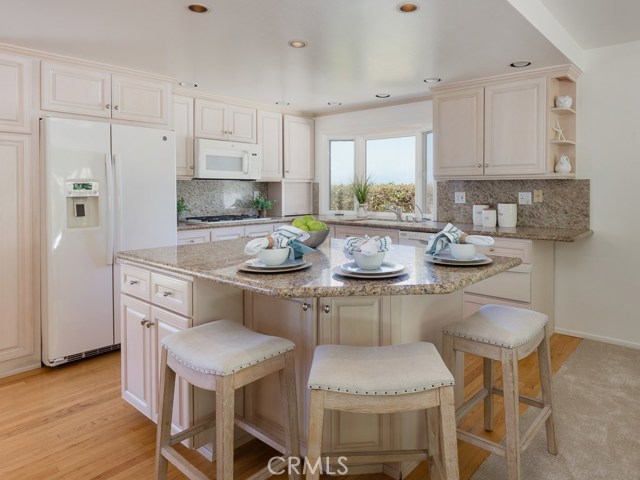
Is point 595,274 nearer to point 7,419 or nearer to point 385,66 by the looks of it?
point 385,66

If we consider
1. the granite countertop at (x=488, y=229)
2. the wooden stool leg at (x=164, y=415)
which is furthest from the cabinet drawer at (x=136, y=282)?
the granite countertop at (x=488, y=229)

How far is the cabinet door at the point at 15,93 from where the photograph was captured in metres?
2.83

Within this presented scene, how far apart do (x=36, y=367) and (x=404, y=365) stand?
2.82 metres

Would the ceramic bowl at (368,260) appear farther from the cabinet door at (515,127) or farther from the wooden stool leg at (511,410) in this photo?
the cabinet door at (515,127)

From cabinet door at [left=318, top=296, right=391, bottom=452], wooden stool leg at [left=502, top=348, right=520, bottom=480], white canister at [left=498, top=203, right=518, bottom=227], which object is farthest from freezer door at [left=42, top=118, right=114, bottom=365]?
white canister at [left=498, top=203, right=518, bottom=227]

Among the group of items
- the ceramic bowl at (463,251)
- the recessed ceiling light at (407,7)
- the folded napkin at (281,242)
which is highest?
the recessed ceiling light at (407,7)

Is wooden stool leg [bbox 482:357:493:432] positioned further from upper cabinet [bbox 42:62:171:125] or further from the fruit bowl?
upper cabinet [bbox 42:62:171:125]

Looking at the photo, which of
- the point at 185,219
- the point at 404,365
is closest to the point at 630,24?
the point at 404,365

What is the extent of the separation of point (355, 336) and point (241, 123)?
3.40 m

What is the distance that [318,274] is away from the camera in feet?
5.52

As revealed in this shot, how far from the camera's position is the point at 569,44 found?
317cm

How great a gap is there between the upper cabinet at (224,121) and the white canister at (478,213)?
93.7 inches

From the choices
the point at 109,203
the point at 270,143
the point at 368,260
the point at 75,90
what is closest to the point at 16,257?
the point at 109,203

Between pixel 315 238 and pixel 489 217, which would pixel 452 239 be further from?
pixel 489 217
